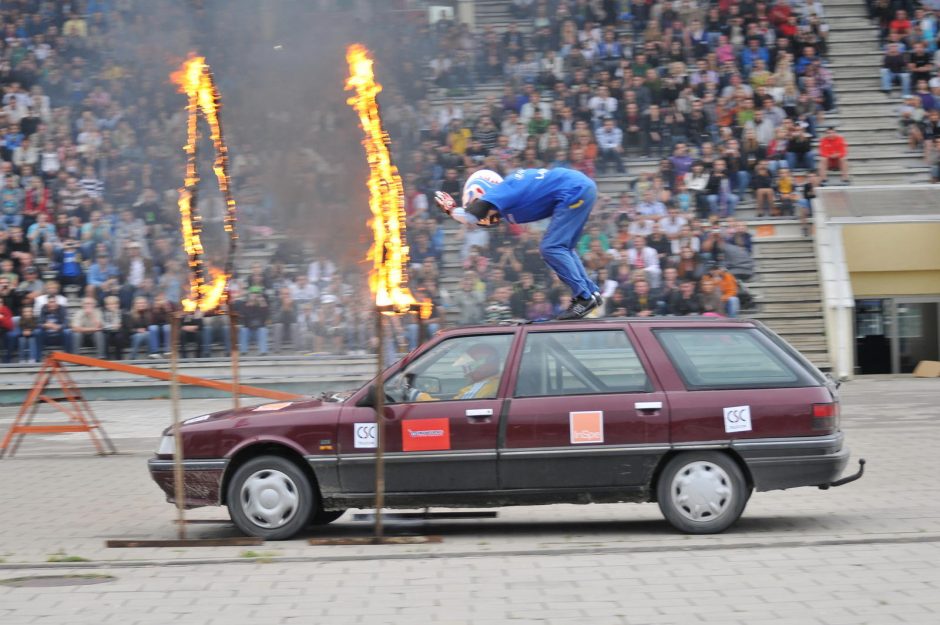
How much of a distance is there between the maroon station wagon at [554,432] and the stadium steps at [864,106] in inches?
615

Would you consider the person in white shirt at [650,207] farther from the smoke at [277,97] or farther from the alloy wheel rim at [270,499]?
the alloy wheel rim at [270,499]

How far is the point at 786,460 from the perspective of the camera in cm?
857

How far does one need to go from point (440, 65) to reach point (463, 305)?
654 centimetres

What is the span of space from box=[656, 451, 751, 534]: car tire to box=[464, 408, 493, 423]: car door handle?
1.24 meters

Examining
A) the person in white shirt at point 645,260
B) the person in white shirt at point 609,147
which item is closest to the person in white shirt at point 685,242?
the person in white shirt at point 645,260

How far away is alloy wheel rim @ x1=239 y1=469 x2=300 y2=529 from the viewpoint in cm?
879

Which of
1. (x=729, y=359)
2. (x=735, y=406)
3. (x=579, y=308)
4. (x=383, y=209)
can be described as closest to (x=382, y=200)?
(x=383, y=209)

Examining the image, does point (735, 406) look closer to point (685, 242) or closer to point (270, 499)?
point (270, 499)

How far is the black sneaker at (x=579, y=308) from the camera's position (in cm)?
935

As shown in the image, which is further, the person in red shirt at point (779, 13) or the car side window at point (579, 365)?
the person in red shirt at point (779, 13)

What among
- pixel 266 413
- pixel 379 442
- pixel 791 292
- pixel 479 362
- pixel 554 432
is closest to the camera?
pixel 379 442

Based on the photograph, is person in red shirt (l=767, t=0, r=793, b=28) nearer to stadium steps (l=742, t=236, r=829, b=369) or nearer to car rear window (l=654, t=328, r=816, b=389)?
stadium steps (l=742, t=236, r=829, b=369)

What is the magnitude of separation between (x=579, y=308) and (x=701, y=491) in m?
1.71

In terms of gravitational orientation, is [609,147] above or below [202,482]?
above
